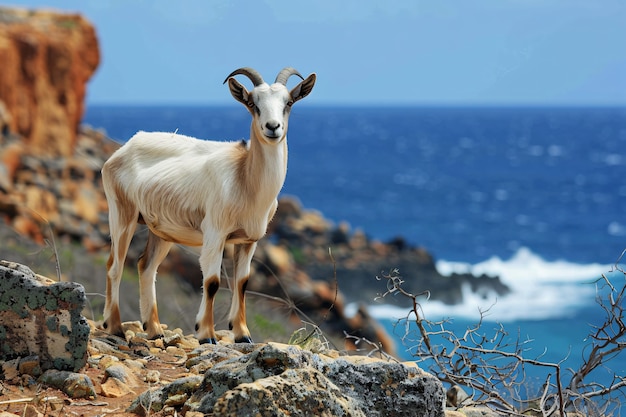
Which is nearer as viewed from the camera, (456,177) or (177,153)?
(177,153)

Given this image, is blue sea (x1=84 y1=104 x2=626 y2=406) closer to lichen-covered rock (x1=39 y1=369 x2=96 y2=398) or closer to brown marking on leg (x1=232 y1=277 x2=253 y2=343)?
brown marking on leg (x1=232 y1=277 x2=253 y2=343)

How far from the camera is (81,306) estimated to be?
6.27m

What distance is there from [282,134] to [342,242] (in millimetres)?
28940

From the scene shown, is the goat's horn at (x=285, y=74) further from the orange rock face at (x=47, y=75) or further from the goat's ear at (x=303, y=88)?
the orange rock face at (x=47, y=75)

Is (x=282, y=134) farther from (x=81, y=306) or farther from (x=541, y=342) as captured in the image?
(x=541, y=342)

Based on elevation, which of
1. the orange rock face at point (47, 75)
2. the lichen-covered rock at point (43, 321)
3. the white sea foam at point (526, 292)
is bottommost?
the lichen-covered rock at point (43, 321)

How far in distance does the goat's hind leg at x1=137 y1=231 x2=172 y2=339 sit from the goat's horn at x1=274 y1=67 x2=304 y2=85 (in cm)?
208

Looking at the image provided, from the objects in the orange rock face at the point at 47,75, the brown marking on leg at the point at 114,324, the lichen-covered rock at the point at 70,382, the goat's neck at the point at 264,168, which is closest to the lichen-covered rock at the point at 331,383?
the lichen-covered rock at the point at 70,382

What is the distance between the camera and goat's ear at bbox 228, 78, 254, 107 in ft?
24.6

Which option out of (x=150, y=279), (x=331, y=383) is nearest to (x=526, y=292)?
(x=150, y=279)

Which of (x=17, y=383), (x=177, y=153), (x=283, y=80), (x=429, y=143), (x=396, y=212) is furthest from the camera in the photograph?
(x=429, y=143)

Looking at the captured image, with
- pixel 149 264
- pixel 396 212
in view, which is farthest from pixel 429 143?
pixel 149 264

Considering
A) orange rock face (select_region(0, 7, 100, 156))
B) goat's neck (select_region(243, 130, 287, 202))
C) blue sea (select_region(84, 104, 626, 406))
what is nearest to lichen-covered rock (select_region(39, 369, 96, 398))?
goat's neck (select_region(243, 130, 287, 202))

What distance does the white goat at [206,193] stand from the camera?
7.61 m
